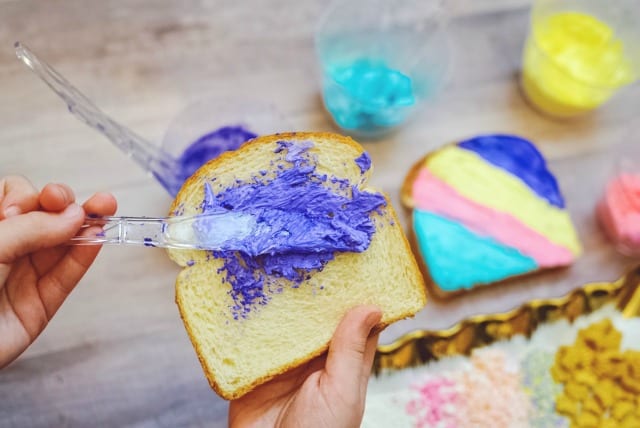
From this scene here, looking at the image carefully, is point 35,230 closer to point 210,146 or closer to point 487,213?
point 210,146

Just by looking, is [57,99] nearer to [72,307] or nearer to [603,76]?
[72,307]

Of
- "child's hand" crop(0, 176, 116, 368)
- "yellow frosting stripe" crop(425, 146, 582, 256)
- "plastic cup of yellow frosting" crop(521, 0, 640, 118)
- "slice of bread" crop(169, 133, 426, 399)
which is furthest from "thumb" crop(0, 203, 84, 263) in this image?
"plastic cup of yellow frosting" crop(521, 0, 640, 118)

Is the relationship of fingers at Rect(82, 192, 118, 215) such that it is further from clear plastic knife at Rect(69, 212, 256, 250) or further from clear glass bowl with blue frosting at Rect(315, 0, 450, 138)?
clear glass bowl with blue frosting at Rect(315, 0, 450, 138)

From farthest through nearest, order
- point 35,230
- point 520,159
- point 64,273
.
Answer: point 520,159, point 64,273, point 35,230

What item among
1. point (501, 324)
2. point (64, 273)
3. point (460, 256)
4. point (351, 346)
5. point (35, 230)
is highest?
point (35, 230)

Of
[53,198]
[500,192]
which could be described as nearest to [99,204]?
[53,198]
